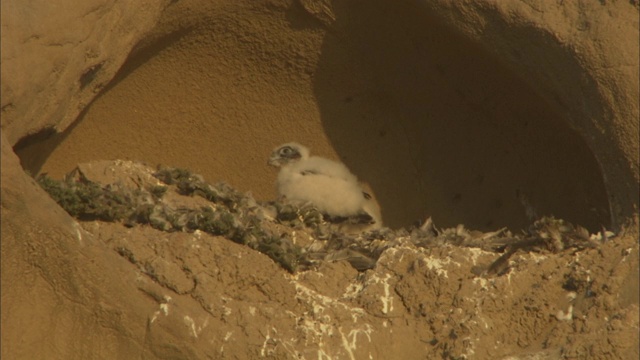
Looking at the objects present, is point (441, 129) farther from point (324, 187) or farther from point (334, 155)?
point (324, 187)

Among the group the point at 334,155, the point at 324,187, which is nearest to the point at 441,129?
the point at 334,155

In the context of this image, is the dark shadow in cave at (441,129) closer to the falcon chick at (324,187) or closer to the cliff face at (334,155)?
the cliff face at (334,155)

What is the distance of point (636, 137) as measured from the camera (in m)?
6.24

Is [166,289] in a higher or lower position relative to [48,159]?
higher

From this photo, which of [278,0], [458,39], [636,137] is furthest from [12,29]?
[636,137]

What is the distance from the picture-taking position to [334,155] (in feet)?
27.5

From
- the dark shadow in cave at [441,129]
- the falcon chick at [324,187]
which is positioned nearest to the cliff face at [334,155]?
the dark shadow in cave at [441,129]

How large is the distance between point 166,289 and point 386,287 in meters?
1.18

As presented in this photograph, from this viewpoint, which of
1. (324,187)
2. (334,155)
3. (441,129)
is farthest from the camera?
(334,155)

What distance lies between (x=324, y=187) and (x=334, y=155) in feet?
2.13

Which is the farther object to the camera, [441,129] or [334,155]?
[334,155]

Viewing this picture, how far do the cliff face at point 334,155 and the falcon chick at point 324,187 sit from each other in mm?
320

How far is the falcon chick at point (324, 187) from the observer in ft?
25.3

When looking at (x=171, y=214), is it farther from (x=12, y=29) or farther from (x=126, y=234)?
(x=12, y=29)
